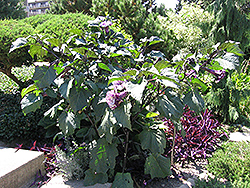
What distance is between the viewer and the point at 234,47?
1615 mm

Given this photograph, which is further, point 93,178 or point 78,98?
point 93,178

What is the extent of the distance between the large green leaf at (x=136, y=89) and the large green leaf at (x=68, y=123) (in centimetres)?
69

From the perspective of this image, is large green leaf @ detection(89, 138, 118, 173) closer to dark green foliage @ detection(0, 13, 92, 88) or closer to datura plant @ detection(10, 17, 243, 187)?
datura plant @ detection(10, 17, 243, 187)

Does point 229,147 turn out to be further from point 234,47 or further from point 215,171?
point 234,47

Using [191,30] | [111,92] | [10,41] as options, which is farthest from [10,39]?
[191,30]

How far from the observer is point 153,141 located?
67.6 inches

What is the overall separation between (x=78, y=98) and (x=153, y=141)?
0.74 meters

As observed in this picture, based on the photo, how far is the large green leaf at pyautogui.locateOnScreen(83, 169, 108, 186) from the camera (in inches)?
70.4

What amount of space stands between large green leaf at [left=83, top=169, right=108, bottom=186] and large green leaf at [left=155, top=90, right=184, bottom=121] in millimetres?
803

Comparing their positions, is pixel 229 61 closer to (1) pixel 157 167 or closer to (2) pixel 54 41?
(1) pixel 157 167

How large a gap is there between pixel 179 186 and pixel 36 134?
2.09 m

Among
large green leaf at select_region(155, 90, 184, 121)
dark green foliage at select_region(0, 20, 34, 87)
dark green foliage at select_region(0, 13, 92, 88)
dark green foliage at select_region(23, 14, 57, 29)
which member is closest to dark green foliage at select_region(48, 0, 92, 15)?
dark green foliage at select_region(23, 14, 57, 29)

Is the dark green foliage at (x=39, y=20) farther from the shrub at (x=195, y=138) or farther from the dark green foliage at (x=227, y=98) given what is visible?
the dark green foliage at (x=227, y=98)

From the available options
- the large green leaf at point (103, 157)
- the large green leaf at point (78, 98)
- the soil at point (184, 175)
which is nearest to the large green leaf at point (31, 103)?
the large green leaf at point (78, 98)
